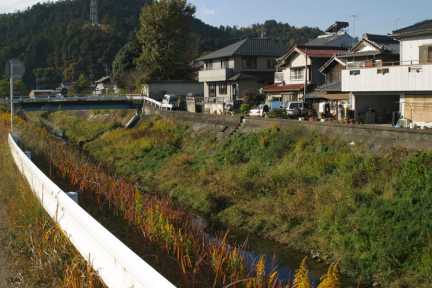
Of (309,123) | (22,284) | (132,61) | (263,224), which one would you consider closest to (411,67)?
(309,123)

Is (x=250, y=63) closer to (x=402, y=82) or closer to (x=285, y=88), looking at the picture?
(x=285, y=88)

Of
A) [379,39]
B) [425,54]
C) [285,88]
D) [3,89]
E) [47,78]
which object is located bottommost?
[285,88]

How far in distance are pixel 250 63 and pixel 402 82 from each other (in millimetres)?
31624

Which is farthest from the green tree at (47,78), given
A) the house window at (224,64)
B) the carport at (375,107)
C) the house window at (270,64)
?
the carport at (375,107)

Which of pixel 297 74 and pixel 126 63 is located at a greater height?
pixel 126 63

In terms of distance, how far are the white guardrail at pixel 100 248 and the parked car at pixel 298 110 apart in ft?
86.8

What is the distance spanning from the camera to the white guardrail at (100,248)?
18.8 ft

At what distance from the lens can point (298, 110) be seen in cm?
3631

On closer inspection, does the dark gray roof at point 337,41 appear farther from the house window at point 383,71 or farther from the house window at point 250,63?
the house window at point 383,71

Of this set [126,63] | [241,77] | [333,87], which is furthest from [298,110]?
[126,63]

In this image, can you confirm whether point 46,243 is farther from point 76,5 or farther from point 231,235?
point 76,5

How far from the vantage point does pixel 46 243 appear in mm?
8930

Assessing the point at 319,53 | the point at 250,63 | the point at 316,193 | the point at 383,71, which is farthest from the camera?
the point at 250,63

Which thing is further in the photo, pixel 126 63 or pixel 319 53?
pixel 126 63
